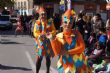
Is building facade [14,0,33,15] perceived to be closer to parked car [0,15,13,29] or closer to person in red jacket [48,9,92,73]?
parked car [0,15,13,29]

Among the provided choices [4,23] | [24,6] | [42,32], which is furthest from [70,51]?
[24,6]

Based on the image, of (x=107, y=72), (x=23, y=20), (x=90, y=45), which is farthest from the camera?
Result: (x=23, y=20)

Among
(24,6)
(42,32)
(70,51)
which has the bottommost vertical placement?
(24,6)

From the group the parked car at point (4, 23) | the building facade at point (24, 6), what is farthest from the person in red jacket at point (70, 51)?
the building facade at point (24, 6)

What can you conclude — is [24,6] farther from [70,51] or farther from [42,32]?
[70,51]

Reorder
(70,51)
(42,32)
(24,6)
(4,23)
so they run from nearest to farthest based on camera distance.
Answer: (70,51)
(42,32)
(4,23)
(24,6)

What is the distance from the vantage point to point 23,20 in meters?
35.6

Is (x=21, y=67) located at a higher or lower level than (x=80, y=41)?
lower

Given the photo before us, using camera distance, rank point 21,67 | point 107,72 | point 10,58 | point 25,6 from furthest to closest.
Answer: point 25,6
point 10,58
point 21,67
point 107,72

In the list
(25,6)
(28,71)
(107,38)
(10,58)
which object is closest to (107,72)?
(107,38)

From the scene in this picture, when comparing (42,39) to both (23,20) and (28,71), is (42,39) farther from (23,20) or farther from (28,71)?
(23,20)

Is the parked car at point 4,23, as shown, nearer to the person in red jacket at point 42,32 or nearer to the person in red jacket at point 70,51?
the person in red jacket at point 42,32

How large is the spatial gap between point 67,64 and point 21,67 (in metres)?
6.41

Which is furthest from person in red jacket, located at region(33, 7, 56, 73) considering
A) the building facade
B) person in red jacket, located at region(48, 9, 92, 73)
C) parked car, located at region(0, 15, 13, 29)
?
the building facade
